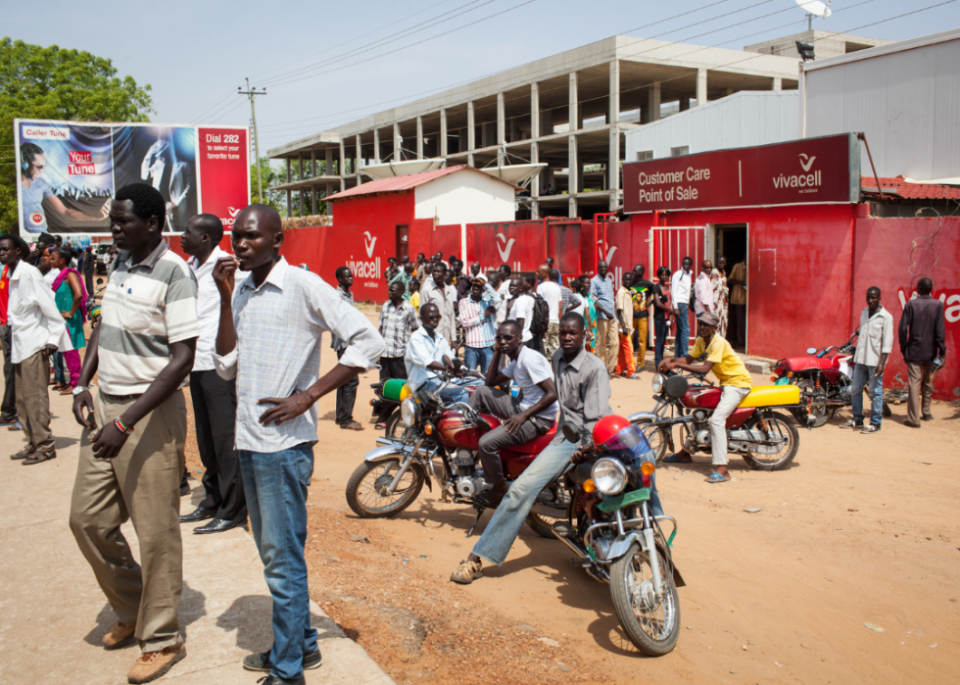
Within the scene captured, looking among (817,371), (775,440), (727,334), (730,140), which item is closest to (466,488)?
(775,440)

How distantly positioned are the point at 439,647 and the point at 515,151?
3648cm

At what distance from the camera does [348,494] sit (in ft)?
19.4

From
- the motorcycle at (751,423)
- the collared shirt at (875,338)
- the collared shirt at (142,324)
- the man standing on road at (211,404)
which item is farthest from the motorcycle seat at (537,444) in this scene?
the collared shirt at (875,338)

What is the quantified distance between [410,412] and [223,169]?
10.4 m

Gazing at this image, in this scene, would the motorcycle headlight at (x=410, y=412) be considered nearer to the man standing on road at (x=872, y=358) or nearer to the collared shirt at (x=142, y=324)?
the collared shirt at (x=142, y=324)

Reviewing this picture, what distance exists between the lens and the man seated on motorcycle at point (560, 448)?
4.79m

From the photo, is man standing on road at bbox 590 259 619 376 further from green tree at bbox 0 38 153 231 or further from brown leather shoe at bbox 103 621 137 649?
green tree at bbox 0 38 153 231

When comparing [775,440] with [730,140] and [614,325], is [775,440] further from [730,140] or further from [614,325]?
[730,140]

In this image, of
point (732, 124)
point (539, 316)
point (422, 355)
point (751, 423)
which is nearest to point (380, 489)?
point (422, 355)

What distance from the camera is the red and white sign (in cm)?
1418

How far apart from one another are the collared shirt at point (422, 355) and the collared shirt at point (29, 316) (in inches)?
124

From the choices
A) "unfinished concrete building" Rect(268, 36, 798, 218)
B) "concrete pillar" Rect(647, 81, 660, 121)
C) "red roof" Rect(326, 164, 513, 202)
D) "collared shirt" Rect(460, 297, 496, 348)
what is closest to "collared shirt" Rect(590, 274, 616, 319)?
"collared shirt" Rect(460, 297, 496, 348)

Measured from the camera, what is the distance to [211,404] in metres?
5.02

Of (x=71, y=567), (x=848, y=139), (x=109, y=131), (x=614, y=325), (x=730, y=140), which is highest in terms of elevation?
(x=730, y=140)
